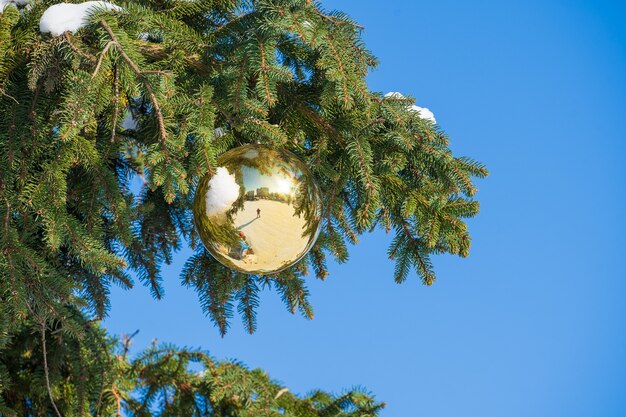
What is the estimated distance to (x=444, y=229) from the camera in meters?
2.44

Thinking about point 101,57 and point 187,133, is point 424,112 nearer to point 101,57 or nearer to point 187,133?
point 187,133

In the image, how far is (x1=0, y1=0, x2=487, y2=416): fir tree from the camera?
221 cm

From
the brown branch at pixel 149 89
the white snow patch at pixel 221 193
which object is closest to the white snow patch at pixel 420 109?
the white snow patch at pixel 221 193

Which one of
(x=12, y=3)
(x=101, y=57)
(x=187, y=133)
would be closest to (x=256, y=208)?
(x=187, y=133)

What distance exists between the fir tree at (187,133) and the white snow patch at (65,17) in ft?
0.09

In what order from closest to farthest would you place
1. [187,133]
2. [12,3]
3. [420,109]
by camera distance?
[187,133] < [12,3] < [420,109]

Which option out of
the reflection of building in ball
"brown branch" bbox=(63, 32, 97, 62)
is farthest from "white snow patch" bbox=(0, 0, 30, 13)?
the reflection of building in ball

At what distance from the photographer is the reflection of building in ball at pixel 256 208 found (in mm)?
2178

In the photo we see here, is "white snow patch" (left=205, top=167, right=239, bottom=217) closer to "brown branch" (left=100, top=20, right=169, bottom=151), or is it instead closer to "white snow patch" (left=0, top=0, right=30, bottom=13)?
"brown branch" (left=100, top=20, right=169, bottom=151)

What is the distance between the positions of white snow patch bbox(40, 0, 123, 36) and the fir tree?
0.03m

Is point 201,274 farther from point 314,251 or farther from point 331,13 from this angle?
point 331,13

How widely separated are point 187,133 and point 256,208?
0.26m

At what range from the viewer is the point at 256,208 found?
2170 millimetres

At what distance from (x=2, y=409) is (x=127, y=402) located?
1.73ft
